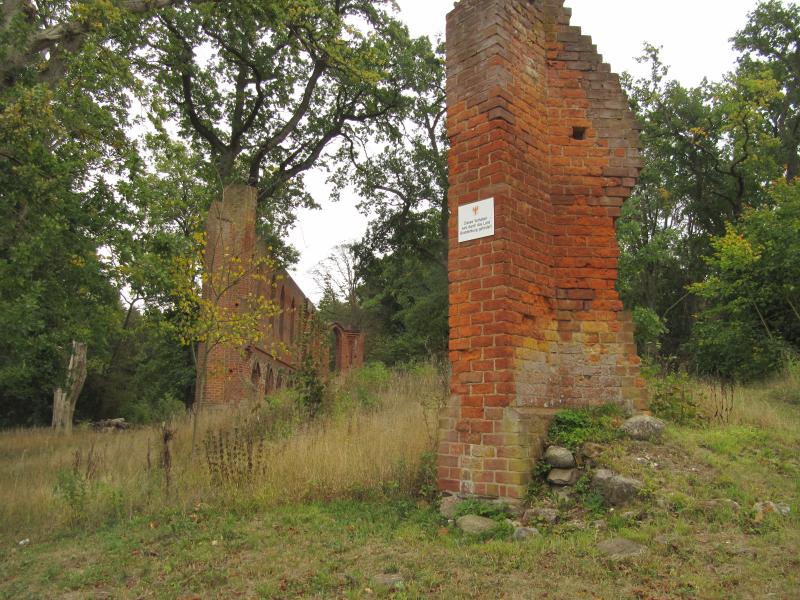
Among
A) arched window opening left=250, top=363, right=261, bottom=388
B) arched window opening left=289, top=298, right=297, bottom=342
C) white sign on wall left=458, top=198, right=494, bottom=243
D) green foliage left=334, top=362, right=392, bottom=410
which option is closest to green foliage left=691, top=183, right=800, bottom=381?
green foliage left=334, top=362, right=392, bottom=410

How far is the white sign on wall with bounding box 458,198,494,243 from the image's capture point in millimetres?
5949

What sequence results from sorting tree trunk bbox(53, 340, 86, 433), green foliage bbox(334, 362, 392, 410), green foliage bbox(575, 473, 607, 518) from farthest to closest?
tree trunk bbox(53, 340, 86, 433)
green foliage bbox(334, 362, 392, 410)
green foliage bbox(575, 473, 607, 518)

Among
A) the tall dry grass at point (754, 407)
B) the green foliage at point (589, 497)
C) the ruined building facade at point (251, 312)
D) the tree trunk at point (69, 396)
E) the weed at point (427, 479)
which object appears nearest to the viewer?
the green foliage at point (589, 497)

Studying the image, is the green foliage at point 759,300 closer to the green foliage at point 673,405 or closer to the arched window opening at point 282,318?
the green foliage at point 673,405

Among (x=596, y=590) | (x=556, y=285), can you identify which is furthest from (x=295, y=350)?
(x=596, y=590)

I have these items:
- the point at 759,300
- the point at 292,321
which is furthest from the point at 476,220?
the point at 292,321

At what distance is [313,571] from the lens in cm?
463

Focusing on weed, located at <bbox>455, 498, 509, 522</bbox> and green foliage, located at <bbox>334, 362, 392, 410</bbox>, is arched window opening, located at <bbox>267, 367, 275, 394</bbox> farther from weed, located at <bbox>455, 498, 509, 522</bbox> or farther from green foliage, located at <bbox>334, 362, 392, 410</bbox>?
weed, located at <bbox>455, 498, 509, 522</bbox>

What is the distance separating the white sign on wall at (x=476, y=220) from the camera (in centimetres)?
595

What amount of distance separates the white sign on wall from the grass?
238 cm

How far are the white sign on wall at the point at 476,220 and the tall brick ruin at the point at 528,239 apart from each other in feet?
0.20

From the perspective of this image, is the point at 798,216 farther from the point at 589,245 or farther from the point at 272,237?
the point at 272,237

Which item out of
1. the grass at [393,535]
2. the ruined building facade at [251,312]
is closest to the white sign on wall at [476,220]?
the grass at [393,535]

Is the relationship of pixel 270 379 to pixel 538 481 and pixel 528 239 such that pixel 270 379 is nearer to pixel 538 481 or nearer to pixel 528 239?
pixel 528 239
